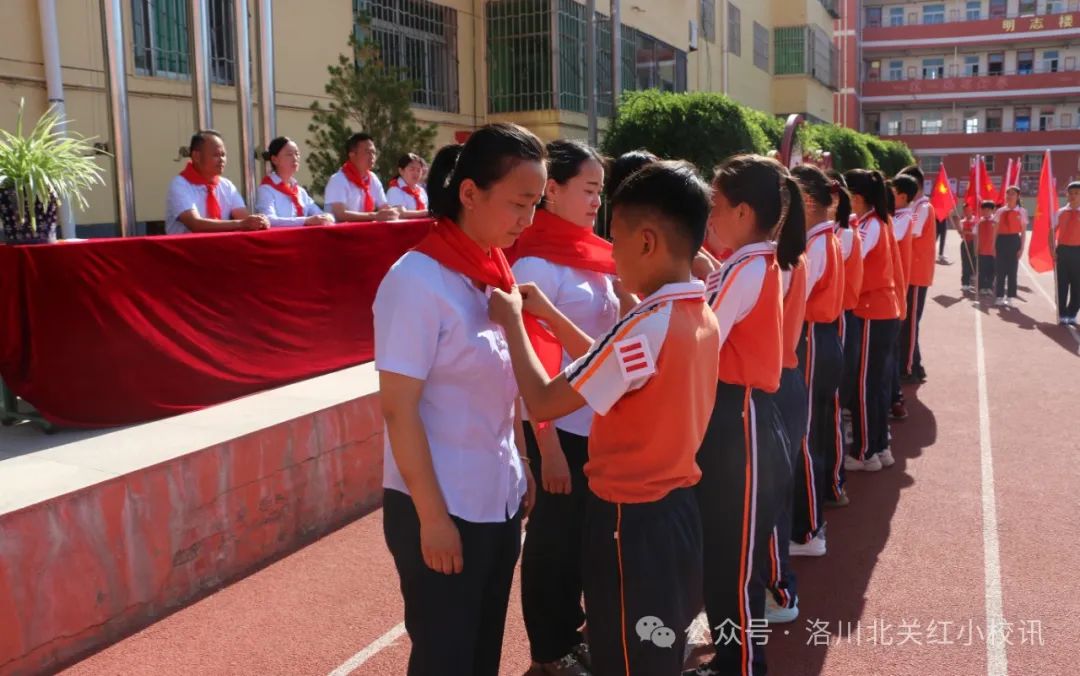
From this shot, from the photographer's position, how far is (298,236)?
5.82 m

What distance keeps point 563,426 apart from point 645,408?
3.24 ft

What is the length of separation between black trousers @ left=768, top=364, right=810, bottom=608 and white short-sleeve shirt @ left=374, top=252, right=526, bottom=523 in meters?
A: 1.38

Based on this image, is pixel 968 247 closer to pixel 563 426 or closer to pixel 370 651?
pixel 563 426

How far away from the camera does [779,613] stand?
3.88 meters

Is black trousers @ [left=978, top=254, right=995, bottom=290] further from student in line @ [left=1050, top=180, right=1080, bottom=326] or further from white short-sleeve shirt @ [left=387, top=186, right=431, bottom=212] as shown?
white short-sleeve shirt @ [left=387, top=186, right=431, bottom=212]

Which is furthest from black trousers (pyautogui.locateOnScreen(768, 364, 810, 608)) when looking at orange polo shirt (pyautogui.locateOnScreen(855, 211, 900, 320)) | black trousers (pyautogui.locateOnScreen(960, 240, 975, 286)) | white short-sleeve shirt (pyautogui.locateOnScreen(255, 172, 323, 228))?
Result: black trousers (pyautogui.locateOnScreen(960, 240, 975, 286))

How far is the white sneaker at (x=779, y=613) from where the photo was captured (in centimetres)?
387

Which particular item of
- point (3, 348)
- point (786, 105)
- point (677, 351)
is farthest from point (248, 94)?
point (786, 105)

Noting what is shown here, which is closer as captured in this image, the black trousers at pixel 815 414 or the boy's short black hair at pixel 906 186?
the black trousers at pixel 815 414

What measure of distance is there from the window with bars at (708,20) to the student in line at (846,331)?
71.1 ft

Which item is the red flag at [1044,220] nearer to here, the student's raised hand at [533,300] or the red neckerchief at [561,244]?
the red neckerchief at [561,244]

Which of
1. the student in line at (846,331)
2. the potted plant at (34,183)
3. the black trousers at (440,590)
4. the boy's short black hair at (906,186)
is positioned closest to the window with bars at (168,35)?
the potted plant at (34,183)

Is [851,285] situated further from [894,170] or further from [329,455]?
[894,170]

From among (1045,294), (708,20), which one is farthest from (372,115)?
(708,20)
